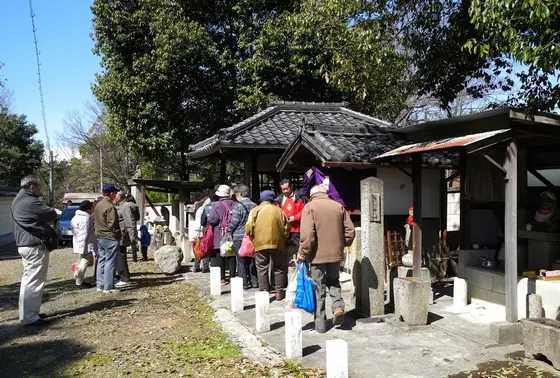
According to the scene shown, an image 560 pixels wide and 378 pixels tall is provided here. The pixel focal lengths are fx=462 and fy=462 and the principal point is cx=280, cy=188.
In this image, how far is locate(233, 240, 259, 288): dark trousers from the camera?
9.57 meters

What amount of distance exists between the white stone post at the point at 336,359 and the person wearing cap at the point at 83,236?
728cm

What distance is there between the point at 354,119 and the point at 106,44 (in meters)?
11.0

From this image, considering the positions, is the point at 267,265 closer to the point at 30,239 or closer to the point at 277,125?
the point at 30,239

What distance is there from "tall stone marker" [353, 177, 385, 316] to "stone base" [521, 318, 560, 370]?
214 centimetres

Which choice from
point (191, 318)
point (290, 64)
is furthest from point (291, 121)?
point (191, 318)

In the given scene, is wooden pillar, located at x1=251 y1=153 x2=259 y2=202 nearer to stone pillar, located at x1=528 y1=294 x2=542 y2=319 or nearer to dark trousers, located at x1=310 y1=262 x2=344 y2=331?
dark trousers, located at x1=310 y1=262 x2=344 y2=331

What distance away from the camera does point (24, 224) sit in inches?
286

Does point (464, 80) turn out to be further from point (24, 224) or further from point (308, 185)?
point (24, 224)

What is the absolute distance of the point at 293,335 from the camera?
18.2ft

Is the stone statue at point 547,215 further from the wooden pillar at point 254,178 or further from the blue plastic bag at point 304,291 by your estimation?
the wooden pillar at point 254,178

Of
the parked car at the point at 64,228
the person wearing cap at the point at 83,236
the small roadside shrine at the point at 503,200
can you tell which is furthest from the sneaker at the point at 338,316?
the parked car at the point at 64,228

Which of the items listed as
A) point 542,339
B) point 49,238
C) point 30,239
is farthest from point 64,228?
point 542,339

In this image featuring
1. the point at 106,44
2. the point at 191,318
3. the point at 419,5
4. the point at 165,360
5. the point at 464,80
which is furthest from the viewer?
the point at 106,44

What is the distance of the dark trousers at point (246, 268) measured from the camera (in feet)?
31.4
